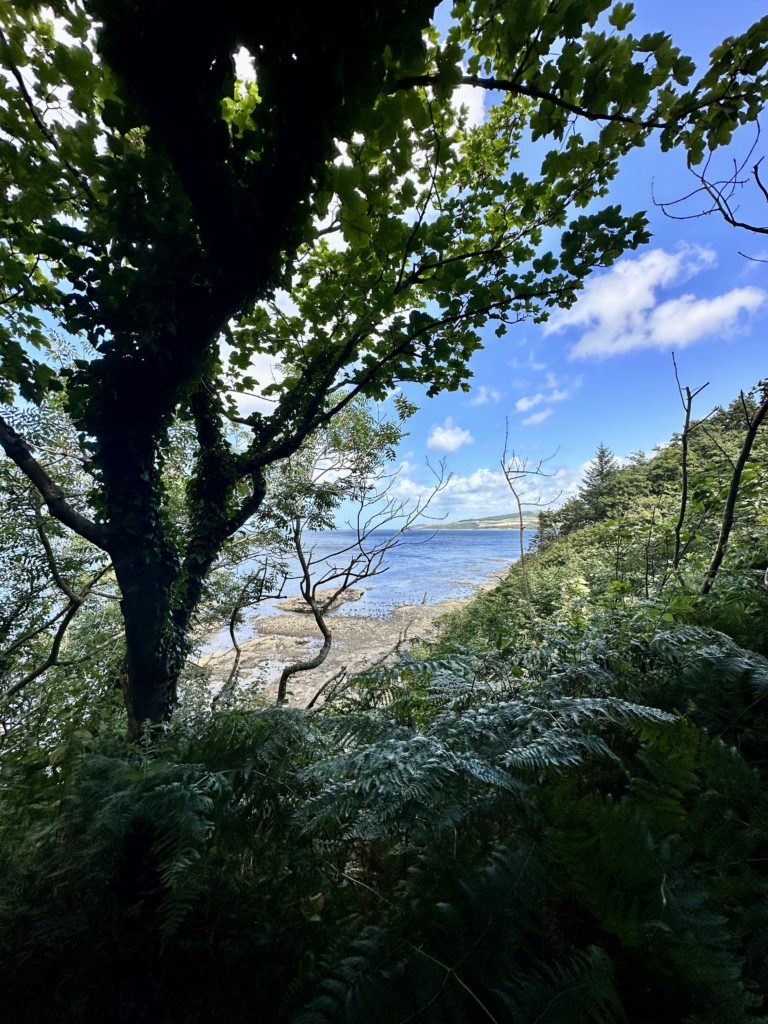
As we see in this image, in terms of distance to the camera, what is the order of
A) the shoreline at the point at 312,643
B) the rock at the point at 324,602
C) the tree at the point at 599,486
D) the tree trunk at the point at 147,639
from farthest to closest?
1. the tree at the point at 599,486
2. the shoreline at the point at 312,643
3. the rock at the point at 324,602
4. the tree trunk at the point at 147,639

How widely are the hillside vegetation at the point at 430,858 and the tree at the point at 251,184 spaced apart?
1173 millimetres

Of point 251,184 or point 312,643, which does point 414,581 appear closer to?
point 312,643

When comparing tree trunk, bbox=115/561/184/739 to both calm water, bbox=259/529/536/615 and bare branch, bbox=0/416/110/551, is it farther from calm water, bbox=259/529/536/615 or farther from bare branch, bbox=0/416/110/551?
calm water, bbox=259/529/536/615

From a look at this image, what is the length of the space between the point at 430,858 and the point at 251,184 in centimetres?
283

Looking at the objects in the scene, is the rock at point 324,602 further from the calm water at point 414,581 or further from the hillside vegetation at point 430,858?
the hillside vegetation at point 430,858

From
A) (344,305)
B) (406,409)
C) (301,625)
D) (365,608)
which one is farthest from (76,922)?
(365,608)

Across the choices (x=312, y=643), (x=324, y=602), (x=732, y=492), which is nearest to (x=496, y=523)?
(x=312, y=643)

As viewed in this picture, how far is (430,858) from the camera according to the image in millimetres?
1419

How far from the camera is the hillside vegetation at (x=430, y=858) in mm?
991

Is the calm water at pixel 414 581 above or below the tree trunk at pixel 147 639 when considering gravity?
above

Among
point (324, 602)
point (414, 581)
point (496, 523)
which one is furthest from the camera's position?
point (496, 523)

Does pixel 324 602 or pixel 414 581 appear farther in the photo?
pixel 414 581

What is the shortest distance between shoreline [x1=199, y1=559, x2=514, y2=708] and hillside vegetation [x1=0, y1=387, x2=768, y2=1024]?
8960 millimetres

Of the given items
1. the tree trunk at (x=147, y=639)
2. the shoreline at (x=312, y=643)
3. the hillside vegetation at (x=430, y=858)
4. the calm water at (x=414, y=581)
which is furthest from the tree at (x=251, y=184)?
the calm water at (x=414, y=581)
